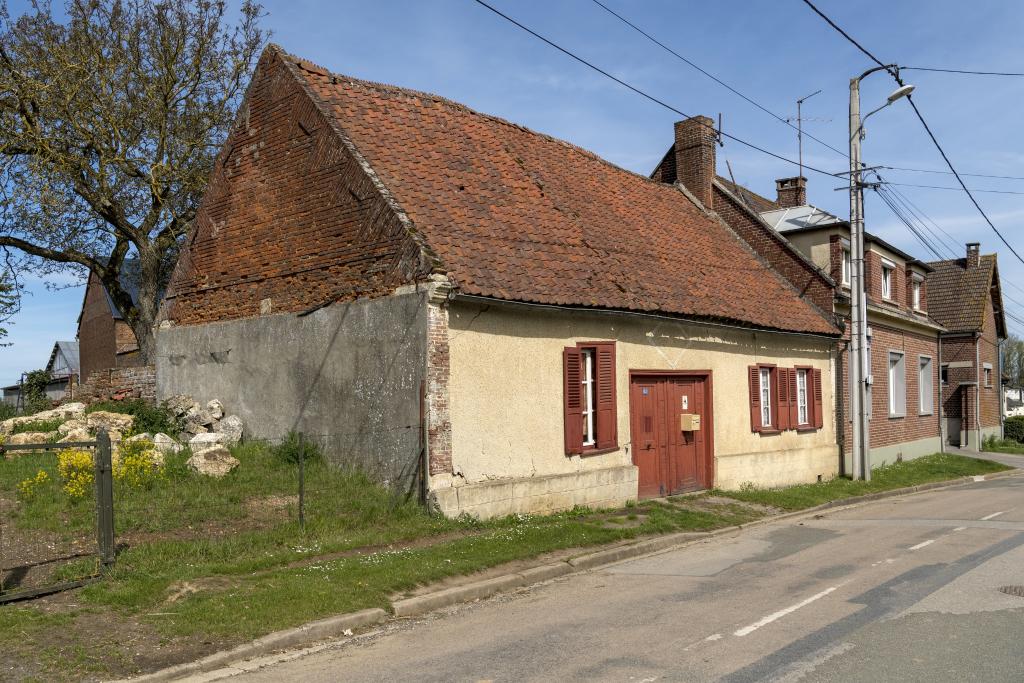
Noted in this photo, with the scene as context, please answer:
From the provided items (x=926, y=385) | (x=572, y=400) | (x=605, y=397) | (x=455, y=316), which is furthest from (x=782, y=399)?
(x=926, y=385)

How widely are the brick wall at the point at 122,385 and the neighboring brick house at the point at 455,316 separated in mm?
1013

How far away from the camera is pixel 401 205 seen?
1312 cm

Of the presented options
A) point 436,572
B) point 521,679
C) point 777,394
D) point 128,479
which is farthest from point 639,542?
point 777,394

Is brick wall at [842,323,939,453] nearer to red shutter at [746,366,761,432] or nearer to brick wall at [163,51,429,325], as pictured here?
red shutter at [746,366,761,432]

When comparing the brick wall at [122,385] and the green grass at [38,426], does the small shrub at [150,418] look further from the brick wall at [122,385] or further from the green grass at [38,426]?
the brick wall at [122,385]

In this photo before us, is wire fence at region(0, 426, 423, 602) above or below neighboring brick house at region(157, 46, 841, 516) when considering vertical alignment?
below

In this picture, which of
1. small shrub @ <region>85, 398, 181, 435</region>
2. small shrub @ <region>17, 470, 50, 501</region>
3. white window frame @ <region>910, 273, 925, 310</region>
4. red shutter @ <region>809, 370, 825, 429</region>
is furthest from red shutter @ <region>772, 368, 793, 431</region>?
small shrub @ <region>17, 470, 50, 501</region>

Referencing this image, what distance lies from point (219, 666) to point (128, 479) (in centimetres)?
549

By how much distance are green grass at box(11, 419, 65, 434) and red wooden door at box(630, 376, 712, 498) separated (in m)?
10.5

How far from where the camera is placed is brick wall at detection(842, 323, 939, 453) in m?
23.3

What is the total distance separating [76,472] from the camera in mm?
10734

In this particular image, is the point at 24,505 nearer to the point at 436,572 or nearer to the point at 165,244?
the point at 436,572

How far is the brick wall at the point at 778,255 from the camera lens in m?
21.9

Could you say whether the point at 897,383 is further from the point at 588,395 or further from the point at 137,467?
the point at 137,467
